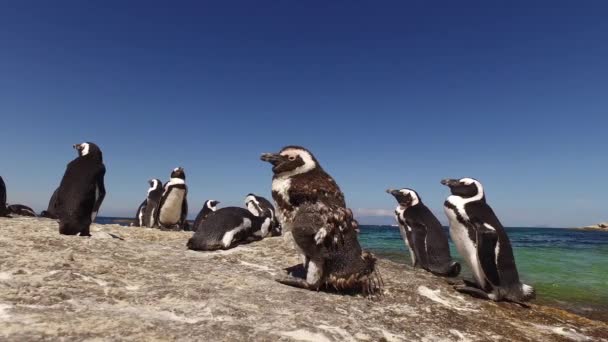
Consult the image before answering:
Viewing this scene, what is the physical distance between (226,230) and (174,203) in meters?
7.23

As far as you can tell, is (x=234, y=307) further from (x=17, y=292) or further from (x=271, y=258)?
(x=271, y=258)

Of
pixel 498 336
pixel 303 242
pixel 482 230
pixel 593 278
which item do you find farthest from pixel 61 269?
pixel 593 278

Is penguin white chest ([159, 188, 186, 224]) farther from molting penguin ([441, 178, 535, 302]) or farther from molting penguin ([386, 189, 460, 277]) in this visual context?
molting penguin ([441, 178, 535, 302])

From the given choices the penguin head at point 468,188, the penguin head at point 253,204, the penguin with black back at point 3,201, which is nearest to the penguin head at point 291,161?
the penguin head at point 468,188

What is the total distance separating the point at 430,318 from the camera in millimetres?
4449

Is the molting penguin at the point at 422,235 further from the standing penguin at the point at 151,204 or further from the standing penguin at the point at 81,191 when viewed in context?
the standing penguin at the point at 151,204

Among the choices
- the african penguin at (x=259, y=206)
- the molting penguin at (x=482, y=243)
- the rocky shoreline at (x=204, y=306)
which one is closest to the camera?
the rocky shoreline at (x=204, y=306)

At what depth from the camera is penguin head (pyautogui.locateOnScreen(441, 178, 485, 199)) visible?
306 inches

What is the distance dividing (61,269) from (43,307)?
1.11 metres

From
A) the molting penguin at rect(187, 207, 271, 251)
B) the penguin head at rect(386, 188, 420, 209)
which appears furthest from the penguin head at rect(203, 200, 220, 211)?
the penguin head at rect(386, 188, 420, 209)

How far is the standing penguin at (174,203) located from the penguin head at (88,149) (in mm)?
6260

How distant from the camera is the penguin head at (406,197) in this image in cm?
1085

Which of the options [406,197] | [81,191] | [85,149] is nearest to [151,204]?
[85,149]

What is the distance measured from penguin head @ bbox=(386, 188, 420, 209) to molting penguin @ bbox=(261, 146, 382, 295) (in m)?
5.64
